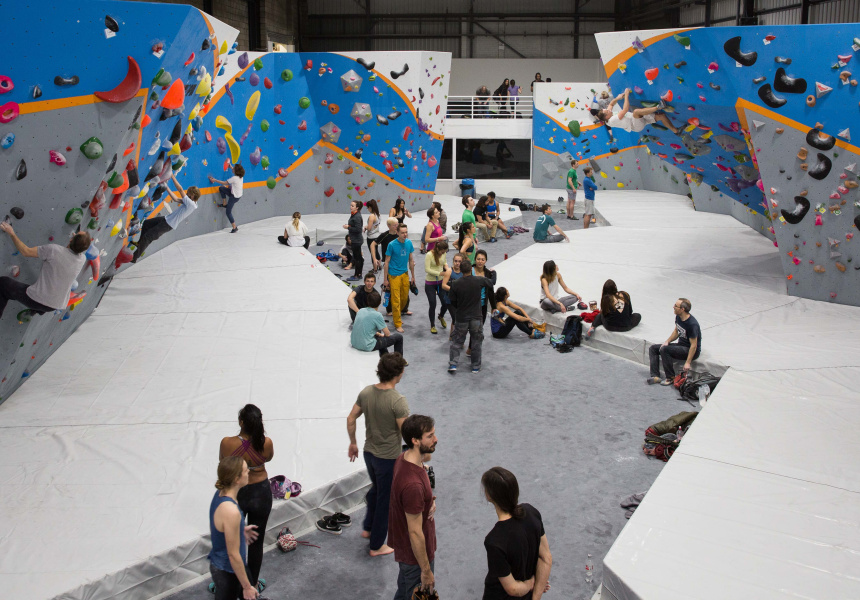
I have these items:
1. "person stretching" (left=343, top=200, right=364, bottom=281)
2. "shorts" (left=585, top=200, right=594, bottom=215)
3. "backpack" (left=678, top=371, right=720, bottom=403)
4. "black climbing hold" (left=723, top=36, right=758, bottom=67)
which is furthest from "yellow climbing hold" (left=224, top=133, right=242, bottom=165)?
"backpack" (left=678, top=371, right=720, bottom=403)

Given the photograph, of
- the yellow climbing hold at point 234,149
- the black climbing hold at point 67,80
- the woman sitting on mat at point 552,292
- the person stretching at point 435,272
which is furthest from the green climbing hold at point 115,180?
the yellow climbing hold at point 234,149

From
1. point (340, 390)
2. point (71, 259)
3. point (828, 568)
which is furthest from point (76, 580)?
point (828, 568)

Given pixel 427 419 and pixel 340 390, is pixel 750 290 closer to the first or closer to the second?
pixel 340 390

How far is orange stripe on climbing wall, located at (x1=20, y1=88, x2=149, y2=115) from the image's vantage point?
503cm

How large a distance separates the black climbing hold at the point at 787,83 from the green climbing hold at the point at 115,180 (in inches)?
281

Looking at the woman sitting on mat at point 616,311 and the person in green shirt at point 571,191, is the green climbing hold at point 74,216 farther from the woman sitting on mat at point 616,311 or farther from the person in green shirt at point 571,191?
the person in green shirt at point 571,191

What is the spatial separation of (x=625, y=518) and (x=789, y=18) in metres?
20.5

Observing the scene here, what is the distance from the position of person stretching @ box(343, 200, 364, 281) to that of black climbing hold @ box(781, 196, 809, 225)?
5711mm

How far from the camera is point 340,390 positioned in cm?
717

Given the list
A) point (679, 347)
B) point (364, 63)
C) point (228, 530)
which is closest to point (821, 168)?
point (679, 347)

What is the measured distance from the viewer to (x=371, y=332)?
323 inches

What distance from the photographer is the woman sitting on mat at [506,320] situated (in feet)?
31.3

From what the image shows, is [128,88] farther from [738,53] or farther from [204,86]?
[738,53]

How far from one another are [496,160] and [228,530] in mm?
23342
